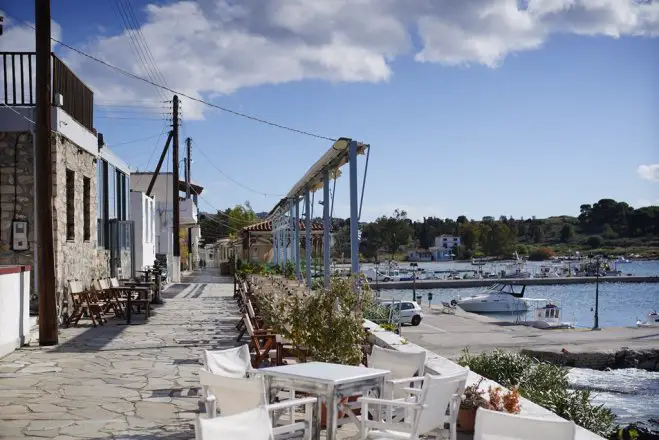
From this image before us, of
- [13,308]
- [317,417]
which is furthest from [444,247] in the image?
[317,417]

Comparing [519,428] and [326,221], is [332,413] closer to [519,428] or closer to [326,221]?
[519,428]

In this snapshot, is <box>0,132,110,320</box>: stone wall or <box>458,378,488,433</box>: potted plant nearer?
<box>458,378,488,433</box>: potted plant

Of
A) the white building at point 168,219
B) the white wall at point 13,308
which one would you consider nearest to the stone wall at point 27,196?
the white wall at point 13,308

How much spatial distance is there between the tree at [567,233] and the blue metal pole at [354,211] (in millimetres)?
151983

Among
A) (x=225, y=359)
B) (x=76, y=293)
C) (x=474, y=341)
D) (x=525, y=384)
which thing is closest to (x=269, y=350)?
(x=225, y=359)

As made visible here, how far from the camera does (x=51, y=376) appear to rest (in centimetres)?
881

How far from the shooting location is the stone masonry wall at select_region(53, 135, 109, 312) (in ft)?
44.0

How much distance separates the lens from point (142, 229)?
25.7 m

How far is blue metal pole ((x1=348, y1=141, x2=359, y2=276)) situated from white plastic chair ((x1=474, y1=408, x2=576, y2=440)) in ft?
26.2

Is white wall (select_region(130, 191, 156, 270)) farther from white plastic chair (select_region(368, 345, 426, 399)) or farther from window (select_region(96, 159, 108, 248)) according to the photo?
white plastic chair (select_region(368, 345, 426, 399))

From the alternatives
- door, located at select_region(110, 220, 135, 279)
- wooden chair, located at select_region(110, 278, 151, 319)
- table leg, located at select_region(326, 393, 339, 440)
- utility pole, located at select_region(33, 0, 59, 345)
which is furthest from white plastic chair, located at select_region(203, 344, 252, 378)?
door, located at select_region(110, 220, 135, 279)

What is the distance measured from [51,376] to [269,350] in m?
2.65

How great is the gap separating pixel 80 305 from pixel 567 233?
153008 mm

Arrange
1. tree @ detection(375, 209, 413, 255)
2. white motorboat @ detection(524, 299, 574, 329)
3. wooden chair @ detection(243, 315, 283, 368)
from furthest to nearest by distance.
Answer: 1. tree @ detection(375, 209, 413, 255)
2. white motorboat @ detection(524, 299, 574, 329)
3. wooden chair @ detection(243, 315, 283, 368)
